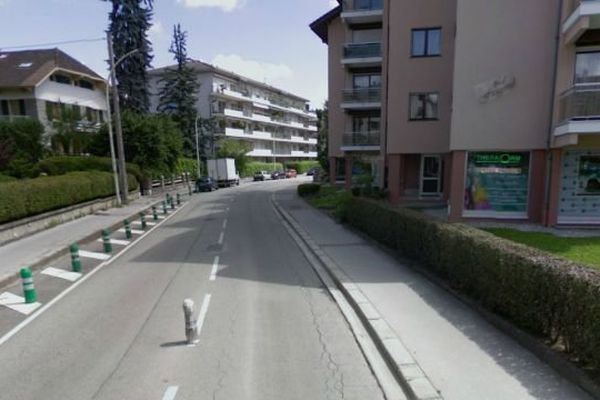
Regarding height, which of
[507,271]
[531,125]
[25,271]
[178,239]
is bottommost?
[178,239]

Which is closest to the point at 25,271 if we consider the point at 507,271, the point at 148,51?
the point at 507,271

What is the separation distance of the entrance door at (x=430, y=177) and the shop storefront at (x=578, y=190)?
26.7 feet

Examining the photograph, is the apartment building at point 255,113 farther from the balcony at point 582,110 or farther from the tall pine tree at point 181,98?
the balcony at point 582,110

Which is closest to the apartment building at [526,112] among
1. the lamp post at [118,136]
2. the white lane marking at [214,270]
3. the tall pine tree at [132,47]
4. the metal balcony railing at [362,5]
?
the white lane marking at [214,270]

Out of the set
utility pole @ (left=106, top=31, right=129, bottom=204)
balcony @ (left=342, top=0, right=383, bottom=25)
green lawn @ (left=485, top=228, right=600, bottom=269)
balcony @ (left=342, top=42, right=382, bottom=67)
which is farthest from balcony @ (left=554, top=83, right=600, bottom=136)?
utility pole @ (left=106, top=31, right=129, bottom=204)

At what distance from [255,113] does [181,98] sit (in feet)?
71.1

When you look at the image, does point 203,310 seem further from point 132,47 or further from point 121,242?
point 132,47

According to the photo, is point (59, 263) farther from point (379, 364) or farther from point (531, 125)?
point (531, 125)

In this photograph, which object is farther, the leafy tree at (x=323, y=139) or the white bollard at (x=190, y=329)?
the leafy tree at (x=323, y=139)

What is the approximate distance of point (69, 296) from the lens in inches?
316

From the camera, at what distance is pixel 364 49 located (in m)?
28.3

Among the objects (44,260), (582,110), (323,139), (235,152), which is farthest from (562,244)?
(235,152)

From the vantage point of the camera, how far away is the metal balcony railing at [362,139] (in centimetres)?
2820

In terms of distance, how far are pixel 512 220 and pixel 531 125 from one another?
343cm
